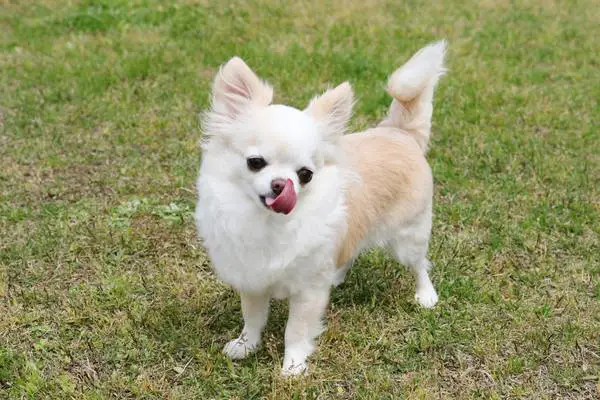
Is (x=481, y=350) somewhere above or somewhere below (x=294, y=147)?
below

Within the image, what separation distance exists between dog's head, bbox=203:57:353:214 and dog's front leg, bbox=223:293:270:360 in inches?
24.5

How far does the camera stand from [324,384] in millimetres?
2727

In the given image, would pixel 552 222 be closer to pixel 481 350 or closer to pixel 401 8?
pixel 481 350

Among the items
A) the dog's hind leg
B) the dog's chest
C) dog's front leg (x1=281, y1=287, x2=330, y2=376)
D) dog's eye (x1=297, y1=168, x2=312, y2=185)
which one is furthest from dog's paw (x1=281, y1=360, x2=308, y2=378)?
dog's eye (x1=297, y1=168, x2=312, y2=185)

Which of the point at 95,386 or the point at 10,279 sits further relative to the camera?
the point at 10,279

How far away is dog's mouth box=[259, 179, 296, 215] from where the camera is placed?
2197 millimetres

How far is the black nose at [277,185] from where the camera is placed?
2.20 meters

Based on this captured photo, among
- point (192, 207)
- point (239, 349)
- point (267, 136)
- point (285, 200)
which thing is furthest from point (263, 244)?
point (192, 207)

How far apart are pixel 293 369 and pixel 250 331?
0.25 meters

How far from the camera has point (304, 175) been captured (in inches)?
91.4

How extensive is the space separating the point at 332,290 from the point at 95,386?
3.82 ft

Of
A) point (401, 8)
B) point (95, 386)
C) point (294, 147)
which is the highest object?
point (294, 147)

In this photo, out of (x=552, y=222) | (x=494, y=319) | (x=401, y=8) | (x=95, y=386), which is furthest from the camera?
(x=401, y=8)

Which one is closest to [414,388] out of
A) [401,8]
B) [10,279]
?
[10,279]
